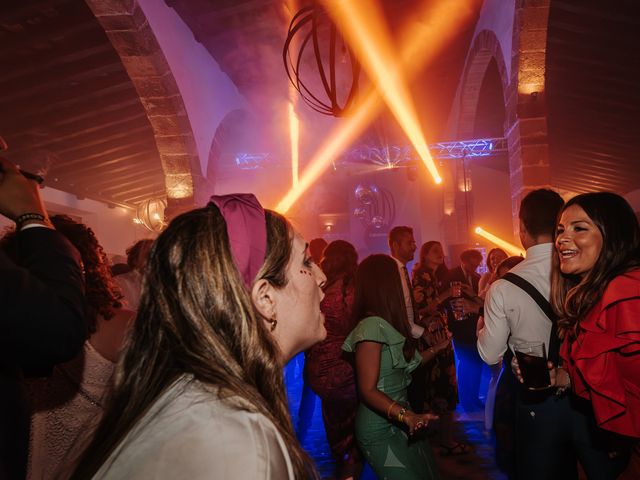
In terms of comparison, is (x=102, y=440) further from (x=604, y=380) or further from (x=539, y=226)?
(x=539, y=226)

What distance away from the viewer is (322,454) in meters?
4.38

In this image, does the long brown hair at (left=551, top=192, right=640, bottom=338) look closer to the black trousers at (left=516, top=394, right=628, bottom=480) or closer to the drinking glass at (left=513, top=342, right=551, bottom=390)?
the drinking glass at (left=513, top=342, right=551, bottom=390)

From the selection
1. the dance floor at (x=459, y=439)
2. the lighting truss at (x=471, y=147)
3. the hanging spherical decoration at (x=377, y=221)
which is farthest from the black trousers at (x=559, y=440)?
the hanging spherical decoration at (x=377, y=221)

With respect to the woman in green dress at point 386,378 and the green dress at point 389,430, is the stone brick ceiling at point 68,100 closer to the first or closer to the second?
the woman in green dress at point 386,378

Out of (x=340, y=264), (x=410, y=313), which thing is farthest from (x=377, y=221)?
(x=410, y=313)

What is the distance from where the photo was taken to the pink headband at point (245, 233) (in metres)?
0.93

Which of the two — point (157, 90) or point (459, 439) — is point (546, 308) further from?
point (157, 90)

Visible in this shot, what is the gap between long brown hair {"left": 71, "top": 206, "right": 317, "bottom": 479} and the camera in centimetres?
84

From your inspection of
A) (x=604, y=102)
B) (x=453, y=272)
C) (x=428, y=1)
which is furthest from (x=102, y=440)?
(x=604, y=102)

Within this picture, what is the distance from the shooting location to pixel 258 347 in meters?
0.91

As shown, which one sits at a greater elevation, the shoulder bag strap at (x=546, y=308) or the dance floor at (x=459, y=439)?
the shoulder bag strap at (x=546, y=308)

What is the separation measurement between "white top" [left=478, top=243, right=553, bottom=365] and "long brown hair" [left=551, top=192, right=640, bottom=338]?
0.75 feet

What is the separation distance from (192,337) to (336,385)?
9.41 feet

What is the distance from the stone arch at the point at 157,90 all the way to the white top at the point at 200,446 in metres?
5.46
